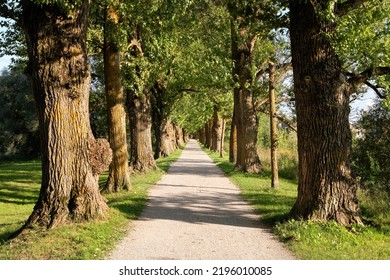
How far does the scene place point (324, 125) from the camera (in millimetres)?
8742

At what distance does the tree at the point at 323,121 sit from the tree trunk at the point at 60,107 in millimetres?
4685

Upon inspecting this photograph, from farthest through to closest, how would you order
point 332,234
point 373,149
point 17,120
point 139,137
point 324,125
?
point 17,120 < point 139,137 < point 373,149 < point 324,125 < point 332,234

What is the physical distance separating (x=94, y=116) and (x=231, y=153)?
20904 millimetres

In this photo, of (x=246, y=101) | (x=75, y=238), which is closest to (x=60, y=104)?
(x=75, y=238)

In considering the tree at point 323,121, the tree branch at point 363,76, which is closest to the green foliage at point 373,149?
the tree branch at point 363,76

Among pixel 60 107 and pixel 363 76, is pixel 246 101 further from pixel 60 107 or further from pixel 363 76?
pixel 60 107

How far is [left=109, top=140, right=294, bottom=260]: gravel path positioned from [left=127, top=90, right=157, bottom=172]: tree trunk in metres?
6.47

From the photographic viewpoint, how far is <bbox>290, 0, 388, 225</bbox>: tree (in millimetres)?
8680

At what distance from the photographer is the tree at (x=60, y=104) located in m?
8.53

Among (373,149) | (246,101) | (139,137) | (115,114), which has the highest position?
(246,101)

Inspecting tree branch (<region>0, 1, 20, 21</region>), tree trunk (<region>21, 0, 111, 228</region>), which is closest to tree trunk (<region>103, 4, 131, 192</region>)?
tree branch (<region>0, 1, 20, 21</region>)

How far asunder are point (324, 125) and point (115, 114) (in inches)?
310

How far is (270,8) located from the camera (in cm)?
1154
